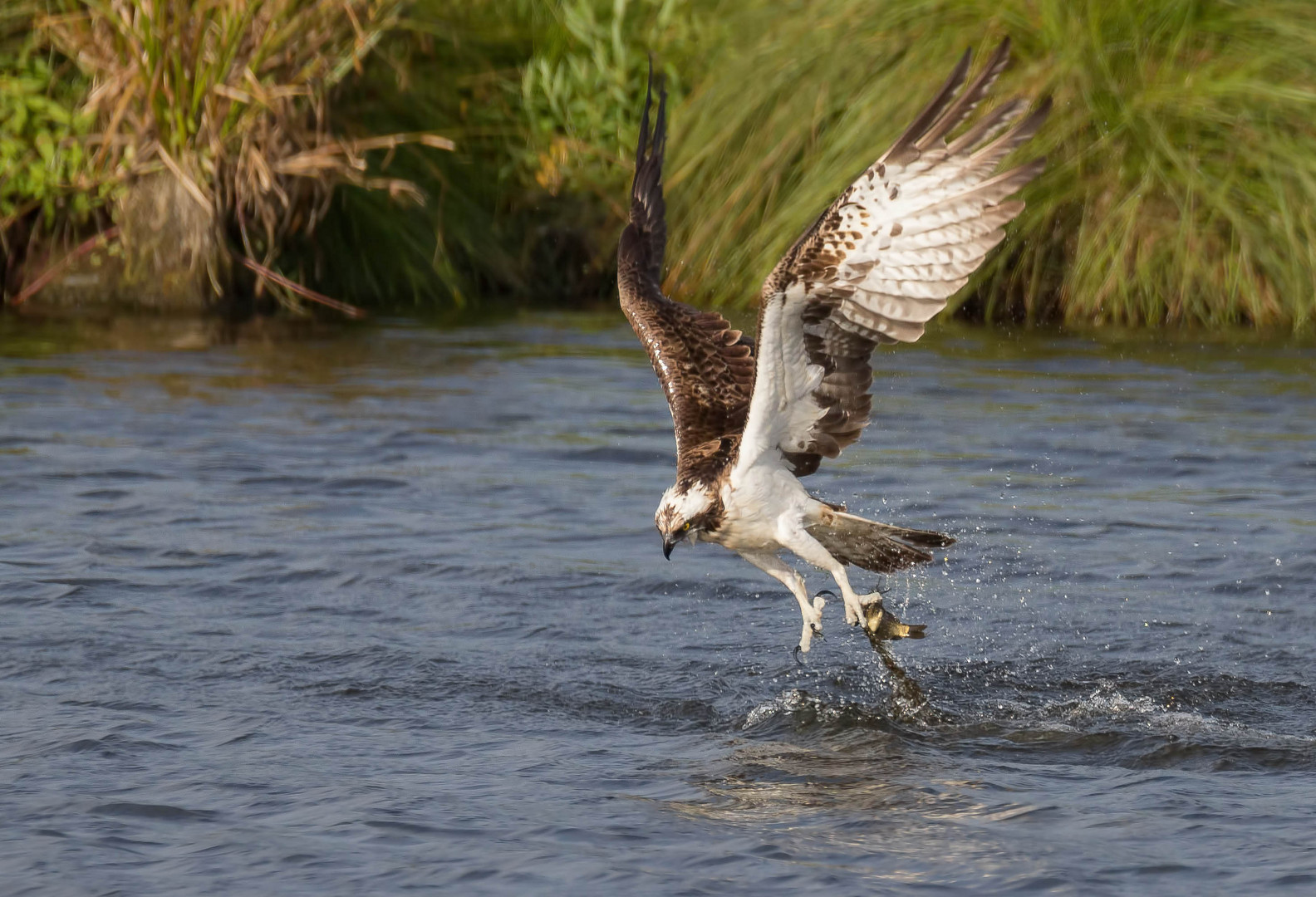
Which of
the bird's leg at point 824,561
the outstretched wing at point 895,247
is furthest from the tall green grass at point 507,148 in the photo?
the outstretched wing at point 895,247

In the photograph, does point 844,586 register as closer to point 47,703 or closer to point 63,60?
point 47,703

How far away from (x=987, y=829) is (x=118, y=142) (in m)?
9.70

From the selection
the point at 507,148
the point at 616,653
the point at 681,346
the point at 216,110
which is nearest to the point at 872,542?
the point at 616,653

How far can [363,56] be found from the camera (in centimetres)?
1393

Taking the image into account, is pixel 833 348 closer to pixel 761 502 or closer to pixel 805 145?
pixel 761 502

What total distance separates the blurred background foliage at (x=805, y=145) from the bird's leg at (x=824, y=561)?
21.0 feet

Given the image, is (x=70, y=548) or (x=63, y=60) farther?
(x=63, y=60)

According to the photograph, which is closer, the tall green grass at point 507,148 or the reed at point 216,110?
the reed at point 216,110

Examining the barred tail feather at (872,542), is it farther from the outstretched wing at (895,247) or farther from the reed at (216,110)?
the reed at (216,110)

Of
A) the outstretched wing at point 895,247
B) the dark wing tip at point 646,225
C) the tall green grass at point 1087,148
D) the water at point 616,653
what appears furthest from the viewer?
the tall green grass at point 1087,148

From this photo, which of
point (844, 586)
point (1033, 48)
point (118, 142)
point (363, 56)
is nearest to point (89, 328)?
point (118, 142)

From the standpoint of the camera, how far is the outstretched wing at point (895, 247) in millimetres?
5148

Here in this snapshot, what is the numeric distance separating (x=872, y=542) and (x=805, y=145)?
714cm

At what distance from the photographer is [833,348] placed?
219 inches
